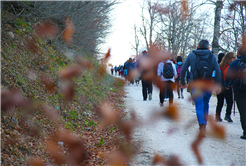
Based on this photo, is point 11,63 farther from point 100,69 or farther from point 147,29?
point 147,29

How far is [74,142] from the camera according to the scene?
5195 millimetres

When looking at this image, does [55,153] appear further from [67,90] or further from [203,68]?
[67,90]

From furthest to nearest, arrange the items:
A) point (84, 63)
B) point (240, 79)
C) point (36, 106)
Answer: point (84, 63)
point (36, 106)
point (240, 79)

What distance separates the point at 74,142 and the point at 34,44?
14.4 ft

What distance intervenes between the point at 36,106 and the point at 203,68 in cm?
372

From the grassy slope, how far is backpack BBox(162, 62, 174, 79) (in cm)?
260

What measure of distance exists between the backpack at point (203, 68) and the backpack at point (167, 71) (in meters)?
2.73

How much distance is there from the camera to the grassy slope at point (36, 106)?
3.93 metres

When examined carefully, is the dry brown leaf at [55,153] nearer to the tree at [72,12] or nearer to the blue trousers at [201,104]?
the blue trousers at [201,104]

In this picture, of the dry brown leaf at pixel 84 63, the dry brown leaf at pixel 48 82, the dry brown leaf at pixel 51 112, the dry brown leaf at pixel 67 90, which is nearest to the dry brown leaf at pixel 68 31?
the dry brown leaf at pixel 84 63

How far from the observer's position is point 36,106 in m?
5.32

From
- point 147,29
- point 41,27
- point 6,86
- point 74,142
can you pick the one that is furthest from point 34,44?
point 147,29

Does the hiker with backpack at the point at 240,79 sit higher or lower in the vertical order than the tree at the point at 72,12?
lower

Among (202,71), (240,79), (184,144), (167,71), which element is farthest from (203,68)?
(167,71)
